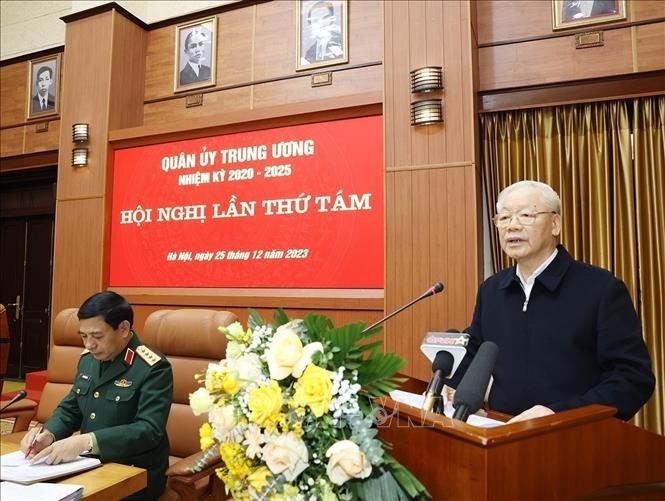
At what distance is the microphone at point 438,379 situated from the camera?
0.91 m

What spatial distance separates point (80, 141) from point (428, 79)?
331 centimetres

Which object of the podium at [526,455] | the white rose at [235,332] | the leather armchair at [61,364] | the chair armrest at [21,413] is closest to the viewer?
the podium at [526,455]

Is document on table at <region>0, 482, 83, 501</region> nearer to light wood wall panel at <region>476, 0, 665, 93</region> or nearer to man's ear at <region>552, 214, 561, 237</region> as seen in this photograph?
man's ear at <region>552, 214, 561, 237</region>

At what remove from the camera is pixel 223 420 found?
88cm

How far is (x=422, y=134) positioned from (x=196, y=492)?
2.57 metres

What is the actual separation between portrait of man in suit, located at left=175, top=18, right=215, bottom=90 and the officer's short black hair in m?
3.78

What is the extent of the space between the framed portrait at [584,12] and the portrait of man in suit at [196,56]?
10.5ft

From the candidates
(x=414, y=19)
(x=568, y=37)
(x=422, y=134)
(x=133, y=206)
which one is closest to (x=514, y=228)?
(x=422, y=134)

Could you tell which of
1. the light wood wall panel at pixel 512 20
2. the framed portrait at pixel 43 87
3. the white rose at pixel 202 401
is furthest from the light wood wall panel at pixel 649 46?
the framed portrait at pixel 43 87

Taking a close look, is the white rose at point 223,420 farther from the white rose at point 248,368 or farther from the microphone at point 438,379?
the microphone at point 438,379

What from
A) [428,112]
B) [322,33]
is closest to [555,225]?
[428,112]

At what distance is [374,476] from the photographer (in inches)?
32.7

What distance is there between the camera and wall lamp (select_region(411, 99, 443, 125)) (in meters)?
3.38

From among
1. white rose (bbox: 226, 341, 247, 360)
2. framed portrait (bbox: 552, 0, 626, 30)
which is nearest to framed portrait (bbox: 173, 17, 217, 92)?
framed portrait (bbox: 552, 0, 626, 30)
